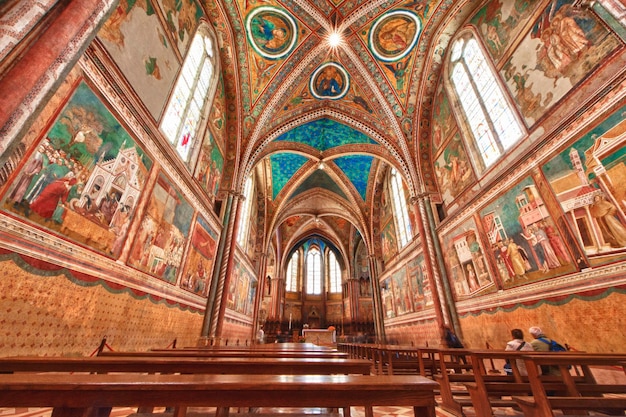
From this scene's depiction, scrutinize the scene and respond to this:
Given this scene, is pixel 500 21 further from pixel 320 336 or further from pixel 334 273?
pixel 334 273

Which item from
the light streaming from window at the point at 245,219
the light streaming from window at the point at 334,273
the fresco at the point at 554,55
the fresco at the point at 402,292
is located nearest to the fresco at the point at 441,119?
the fresco at the point at 554,55

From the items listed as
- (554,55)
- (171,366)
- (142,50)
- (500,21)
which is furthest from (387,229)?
(171,366)

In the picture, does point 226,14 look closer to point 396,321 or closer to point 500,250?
point 500,250

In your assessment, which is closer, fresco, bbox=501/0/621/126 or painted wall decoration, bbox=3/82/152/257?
painted wall decoration, bbox=3/82/152/257

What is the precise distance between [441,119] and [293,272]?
21761mm

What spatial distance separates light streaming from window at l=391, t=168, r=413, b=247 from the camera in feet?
42.2

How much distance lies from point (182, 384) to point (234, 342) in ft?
39.5

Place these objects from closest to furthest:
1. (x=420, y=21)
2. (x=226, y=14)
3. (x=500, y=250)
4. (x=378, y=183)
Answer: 1. (x=500, y=250)
2. (x=226, y=14)
3. (x=420, y=21)
4. (x=378, y=183)

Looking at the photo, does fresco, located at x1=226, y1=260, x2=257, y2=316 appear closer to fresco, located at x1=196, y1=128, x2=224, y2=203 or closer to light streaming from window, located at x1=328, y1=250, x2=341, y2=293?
fresco, located at x1=196, y1=128, x2=224, y2=203

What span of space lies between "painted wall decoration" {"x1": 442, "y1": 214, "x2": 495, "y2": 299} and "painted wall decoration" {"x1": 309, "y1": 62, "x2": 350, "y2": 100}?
7.86 meters

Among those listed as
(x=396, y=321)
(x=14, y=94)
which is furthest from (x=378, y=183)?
(x=14, y=94)

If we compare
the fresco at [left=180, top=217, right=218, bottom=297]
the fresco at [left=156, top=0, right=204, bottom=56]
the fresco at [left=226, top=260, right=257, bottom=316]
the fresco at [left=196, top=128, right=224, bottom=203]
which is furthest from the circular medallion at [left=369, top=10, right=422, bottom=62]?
the fresco at [left=226, top=260, right=257, bottom=316]

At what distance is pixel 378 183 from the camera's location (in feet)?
54.3

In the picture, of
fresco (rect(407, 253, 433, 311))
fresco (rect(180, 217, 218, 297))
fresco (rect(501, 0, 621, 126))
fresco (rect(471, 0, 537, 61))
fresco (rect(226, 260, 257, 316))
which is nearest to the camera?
fresco (rect(501, 0, 621, 126))
